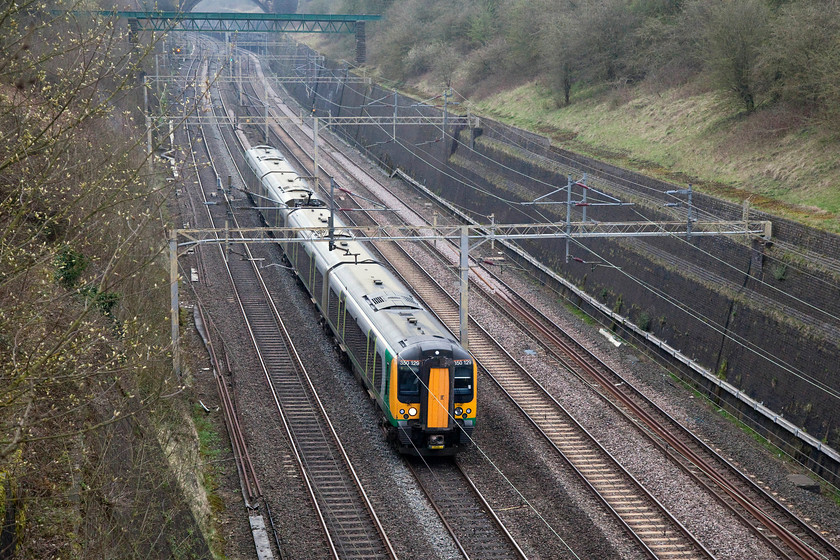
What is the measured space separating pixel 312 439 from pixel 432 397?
351 centimetres

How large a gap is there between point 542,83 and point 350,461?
1523 inches

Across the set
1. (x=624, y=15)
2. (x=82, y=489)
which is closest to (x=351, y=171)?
(x=624, y=15)

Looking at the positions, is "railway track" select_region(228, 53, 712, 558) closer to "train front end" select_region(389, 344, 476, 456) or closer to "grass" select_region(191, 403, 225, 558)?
"train front end" select_region(389, 344, 476, 456)

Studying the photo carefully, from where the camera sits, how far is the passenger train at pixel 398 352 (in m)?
18.8

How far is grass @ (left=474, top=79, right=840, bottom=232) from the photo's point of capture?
27.8m

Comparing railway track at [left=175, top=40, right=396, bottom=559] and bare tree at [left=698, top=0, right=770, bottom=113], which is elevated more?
bare tree at [left=698, top=0, right=770, bottom=113]

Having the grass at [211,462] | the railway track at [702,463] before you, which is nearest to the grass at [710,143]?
the railway track at [702,463]

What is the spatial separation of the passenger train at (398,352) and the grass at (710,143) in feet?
38.2

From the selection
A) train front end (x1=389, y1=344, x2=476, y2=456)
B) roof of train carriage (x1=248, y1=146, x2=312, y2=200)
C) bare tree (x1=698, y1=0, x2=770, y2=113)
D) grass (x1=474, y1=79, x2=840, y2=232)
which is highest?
bare tree (x1=698, y1=0, x2=770, y2=113)

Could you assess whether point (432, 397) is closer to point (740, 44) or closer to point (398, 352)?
point (398, 352)

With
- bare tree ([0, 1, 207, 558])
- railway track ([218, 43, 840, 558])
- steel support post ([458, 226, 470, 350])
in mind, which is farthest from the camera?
steel support post ([458, 226, 470, 350])

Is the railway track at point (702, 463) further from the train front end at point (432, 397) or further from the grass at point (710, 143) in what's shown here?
the grass at point (710, 143)

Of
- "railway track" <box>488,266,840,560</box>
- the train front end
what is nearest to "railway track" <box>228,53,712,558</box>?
"railway track" <box>488,266,840,560</box>

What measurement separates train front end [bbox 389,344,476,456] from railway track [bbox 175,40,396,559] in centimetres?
161
